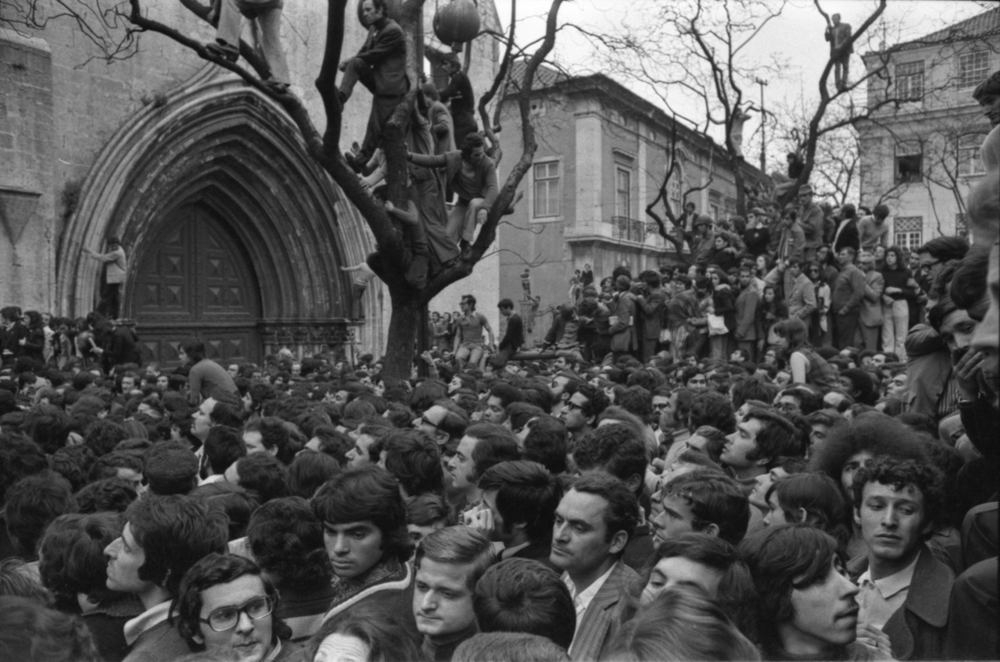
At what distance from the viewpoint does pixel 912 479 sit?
126 inches

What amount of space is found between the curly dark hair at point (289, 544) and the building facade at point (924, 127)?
582 cm

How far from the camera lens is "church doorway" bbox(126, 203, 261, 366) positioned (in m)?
19.3

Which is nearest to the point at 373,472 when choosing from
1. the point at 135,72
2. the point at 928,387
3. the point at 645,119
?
the point at 928,387

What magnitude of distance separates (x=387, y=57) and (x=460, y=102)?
6.06 feet

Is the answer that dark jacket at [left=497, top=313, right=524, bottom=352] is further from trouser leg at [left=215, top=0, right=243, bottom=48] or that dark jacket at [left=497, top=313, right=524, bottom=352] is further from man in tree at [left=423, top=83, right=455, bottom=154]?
trouser leg at [left=215, top=0, right=243, bottom=48]

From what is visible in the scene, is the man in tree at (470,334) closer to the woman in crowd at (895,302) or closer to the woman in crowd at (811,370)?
the woman in crowd at (895,302)

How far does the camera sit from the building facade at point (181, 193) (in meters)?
15.4

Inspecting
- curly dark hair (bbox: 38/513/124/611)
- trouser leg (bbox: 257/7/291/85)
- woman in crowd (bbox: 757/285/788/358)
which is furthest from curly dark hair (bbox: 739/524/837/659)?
woman in crowd (bbox: 757/285/788/358)

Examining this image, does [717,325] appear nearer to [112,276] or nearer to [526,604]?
[526,604]

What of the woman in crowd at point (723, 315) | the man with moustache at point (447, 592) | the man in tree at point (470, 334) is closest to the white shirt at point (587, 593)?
the man with moustache at point (447, 592)

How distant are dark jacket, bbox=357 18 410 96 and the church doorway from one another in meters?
11.5

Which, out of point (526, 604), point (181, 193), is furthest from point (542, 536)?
point (181, 193)

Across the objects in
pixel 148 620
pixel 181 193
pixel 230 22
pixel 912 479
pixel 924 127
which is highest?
pixel 924 127

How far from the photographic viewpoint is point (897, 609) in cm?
298
